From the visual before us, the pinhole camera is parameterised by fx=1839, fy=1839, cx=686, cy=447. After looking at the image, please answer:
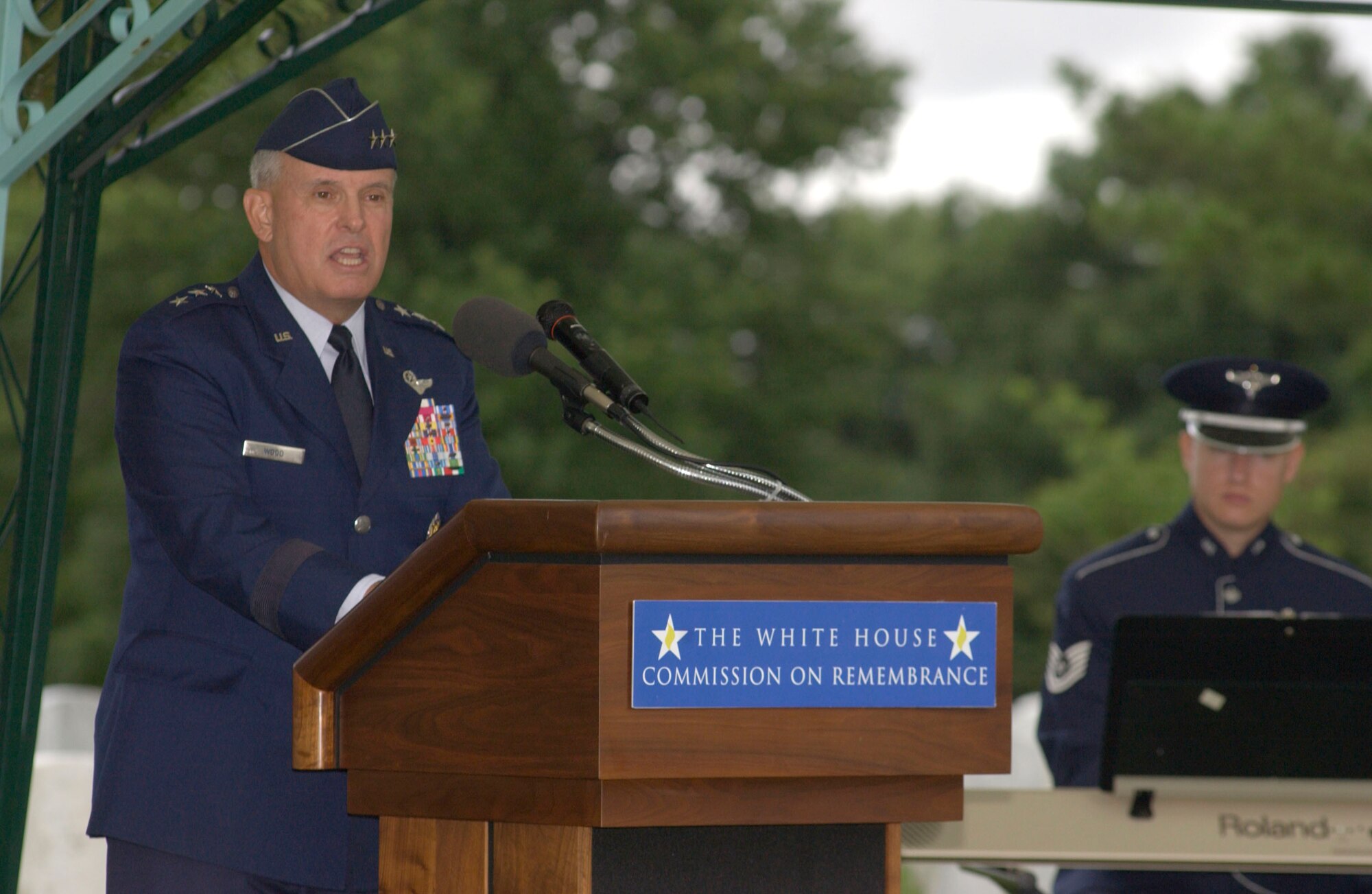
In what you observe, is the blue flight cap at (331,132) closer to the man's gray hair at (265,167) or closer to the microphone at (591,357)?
the man's gray hair at (265,167)

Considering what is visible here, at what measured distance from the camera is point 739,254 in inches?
551

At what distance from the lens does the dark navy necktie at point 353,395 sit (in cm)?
219

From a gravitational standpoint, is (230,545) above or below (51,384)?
below

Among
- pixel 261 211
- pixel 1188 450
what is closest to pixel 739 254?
pixel 1188 450

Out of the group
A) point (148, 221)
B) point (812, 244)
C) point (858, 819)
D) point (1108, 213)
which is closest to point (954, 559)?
point (858, 819)

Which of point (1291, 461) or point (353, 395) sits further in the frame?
point (1291, 461)

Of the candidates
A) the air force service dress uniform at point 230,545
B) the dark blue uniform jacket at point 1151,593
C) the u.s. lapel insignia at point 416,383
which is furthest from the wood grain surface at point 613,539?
the dark blue uniform jacket at point 1151,593

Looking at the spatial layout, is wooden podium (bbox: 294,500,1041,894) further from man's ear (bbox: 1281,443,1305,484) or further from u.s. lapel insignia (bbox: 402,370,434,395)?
man's ear (bbox: 1281,443,1305,484)

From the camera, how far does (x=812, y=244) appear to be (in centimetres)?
1447

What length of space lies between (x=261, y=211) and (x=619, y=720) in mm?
1010

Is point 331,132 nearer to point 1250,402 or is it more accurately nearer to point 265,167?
point 265,167

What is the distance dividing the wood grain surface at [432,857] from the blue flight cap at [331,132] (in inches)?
33.3

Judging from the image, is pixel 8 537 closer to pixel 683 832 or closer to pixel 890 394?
pixel 683 832

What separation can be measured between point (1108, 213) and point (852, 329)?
3.48 metres
